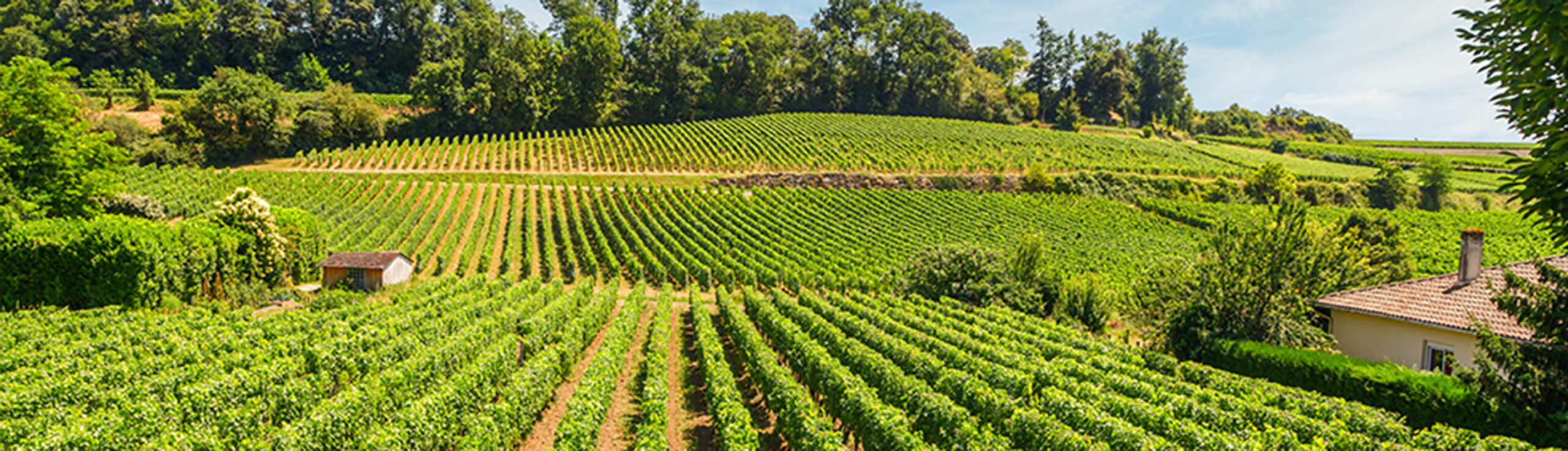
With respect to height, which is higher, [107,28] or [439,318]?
[107,28]

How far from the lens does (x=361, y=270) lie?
28.3 metres

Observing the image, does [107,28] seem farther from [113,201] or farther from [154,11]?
[113,201]

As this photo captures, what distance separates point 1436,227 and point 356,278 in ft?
237

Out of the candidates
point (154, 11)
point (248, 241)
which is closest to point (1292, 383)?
point (248, 241)

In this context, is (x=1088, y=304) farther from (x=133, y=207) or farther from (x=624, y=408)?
(x=133, y=207)

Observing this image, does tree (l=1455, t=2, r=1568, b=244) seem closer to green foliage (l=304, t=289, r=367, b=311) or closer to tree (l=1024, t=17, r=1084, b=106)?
green foliage (l=304, t=289, r=367, b=311)

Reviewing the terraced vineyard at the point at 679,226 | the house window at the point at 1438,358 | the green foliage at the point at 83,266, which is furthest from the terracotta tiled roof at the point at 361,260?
the house window at the point at 1438,358

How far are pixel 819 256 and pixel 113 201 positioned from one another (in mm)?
33852

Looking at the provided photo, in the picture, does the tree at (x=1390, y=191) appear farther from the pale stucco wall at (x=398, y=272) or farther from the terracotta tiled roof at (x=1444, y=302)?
the pale stucco wall at (x=398, y=272)

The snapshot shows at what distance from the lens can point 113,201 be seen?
3016cm

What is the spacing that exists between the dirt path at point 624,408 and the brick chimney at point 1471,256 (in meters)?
22.3

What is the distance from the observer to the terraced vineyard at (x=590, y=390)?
1085cm

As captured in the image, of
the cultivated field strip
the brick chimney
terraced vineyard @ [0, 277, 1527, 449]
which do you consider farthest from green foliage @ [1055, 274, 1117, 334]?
the cultivated field strip

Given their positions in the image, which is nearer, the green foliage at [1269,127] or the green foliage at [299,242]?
the green foliage at [299,242]
